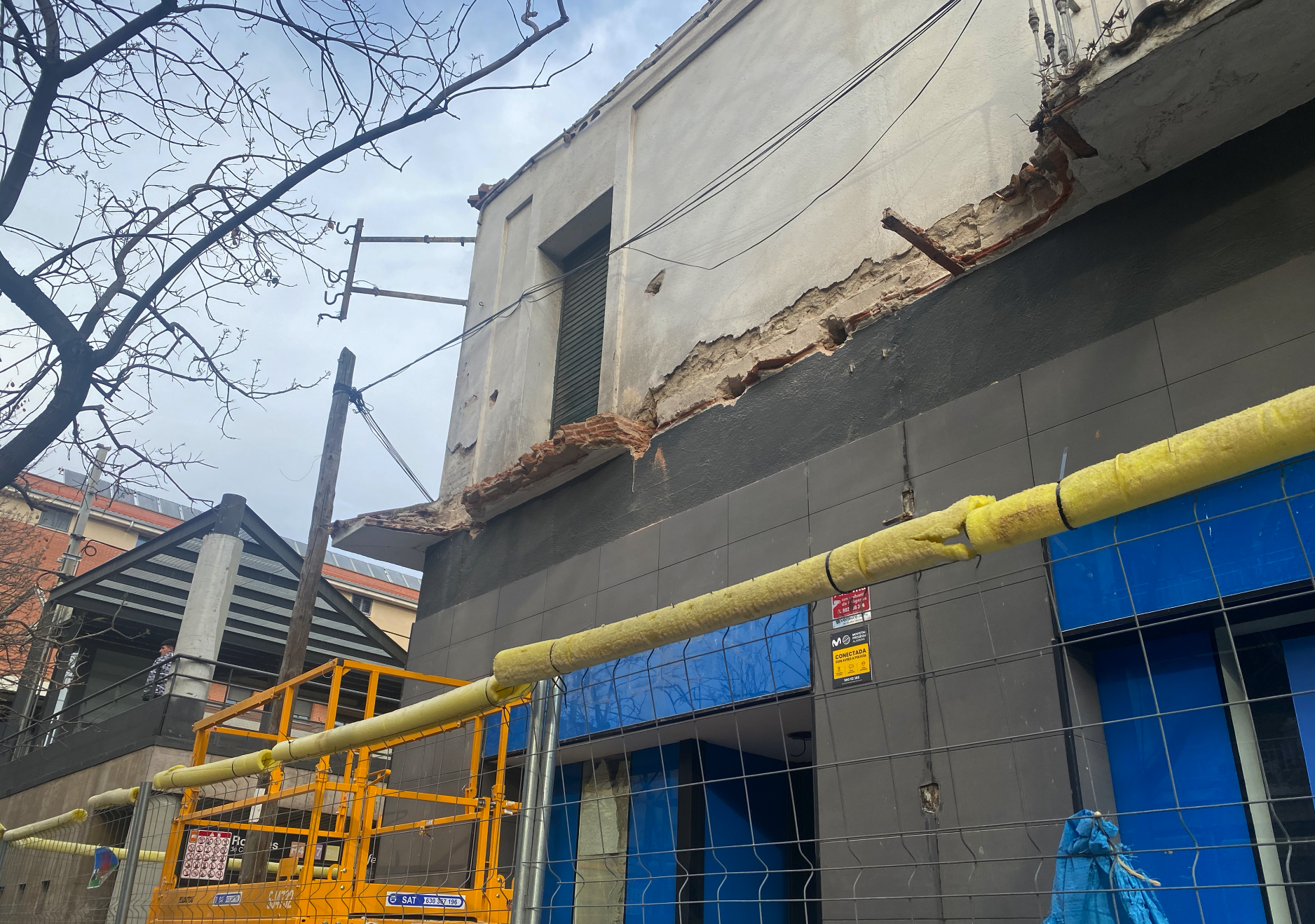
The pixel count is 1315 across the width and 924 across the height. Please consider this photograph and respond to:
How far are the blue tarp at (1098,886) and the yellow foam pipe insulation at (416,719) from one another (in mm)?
2062

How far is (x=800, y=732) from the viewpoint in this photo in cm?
741

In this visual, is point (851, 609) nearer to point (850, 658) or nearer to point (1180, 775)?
point (850, 658)

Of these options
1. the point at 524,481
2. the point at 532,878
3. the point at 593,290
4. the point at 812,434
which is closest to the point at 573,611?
the point at 524,481

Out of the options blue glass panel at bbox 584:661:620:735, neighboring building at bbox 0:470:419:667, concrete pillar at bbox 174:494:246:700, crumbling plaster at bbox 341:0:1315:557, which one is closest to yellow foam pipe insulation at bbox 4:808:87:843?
blue glass panel at bbox 584:661:620:735

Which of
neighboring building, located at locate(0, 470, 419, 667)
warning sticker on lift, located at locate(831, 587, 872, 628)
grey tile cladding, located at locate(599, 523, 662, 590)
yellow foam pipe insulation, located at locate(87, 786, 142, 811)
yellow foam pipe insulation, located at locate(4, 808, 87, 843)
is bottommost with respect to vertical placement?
yellow foam pipe insulation, located at locate(4, 808, 87, 843)

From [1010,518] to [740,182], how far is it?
6.86 metres

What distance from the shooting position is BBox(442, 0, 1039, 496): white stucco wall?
21.5ft

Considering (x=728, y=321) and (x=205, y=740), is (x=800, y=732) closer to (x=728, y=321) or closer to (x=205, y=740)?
(x=728, y=321)

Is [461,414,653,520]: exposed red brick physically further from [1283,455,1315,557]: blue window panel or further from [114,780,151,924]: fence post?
[1283,455,1315,557]: blue window panel

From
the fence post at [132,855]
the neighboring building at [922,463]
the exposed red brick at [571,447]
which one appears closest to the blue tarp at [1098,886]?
the neighboring building at [922,463]

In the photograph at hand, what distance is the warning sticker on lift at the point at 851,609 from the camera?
227 inches

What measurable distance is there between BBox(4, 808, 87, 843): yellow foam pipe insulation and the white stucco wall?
198 inches

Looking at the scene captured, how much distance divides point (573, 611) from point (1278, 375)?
560cm

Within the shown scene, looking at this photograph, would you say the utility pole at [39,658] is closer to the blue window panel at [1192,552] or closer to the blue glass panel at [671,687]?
the blue glass panel at [671,687]
